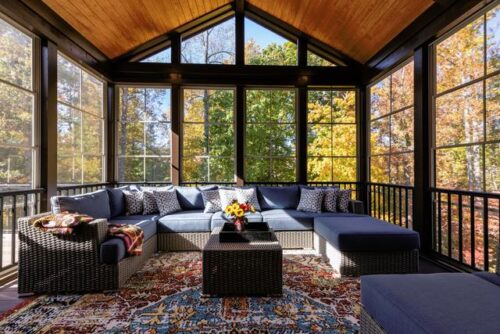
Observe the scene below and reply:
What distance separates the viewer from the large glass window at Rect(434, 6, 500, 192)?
2.71 metres

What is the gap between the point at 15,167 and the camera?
10.1 feet

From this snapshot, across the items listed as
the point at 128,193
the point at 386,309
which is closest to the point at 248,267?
the point at 386,309

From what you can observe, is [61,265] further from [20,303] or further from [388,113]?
[388,113]

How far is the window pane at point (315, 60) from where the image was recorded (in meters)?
5.33

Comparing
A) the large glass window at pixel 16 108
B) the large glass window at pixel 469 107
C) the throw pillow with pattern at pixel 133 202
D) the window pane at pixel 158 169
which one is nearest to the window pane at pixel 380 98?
the large glass window at pixel 469 107

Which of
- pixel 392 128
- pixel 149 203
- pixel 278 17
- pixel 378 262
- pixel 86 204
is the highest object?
pixel 278 17

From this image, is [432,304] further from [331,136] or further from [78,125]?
[78,125]

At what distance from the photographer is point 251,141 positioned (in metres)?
5.32

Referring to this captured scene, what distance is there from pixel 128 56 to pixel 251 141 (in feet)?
8.96

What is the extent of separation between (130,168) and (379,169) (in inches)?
177

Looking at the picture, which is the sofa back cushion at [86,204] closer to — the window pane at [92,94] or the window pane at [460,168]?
the window pane at [92,94]

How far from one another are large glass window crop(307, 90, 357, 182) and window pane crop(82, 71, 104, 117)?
382 cm

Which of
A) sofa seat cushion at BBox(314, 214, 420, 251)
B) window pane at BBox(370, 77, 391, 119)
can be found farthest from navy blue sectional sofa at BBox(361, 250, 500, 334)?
window pane at BBox(370, 77, 391, 119)

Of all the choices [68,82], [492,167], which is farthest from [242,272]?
[68,82]
